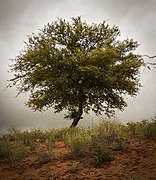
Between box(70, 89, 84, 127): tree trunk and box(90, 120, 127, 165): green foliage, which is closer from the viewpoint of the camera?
box(90, 120, 127, 165): green foliage

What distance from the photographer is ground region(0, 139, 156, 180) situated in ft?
36.5

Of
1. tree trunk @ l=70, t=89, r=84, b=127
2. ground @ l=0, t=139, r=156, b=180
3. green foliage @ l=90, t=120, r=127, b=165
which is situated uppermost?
tree trunk @ l=70, t=89, r=84, b=127

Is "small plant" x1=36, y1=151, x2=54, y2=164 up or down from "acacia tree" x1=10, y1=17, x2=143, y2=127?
down

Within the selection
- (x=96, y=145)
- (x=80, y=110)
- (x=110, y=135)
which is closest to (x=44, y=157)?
(x=96, y=145)

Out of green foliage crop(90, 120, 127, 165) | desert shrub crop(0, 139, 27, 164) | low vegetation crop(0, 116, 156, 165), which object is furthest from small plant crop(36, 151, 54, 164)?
green foliage crop(90, 120, 127, 165)

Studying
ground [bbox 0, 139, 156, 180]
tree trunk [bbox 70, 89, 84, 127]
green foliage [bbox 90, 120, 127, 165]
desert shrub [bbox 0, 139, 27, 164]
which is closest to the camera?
ground [bbox 0, 139, 156, 180]

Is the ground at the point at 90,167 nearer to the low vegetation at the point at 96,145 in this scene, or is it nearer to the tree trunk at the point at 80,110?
the low vegetation at the point at 96,145

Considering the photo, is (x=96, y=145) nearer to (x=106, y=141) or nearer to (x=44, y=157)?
(x=106, y=141)

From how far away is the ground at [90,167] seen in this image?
11125mm

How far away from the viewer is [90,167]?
12062 millimetres

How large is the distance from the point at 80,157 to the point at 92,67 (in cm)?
1192

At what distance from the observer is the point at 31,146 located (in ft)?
51.4

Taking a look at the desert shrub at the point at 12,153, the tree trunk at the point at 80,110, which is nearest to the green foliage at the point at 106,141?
the desert shrub at the point at 12,153

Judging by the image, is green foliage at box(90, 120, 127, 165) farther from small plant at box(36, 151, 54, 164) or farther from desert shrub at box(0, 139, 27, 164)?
desert shrub at box(0, 139, 27, 164)
